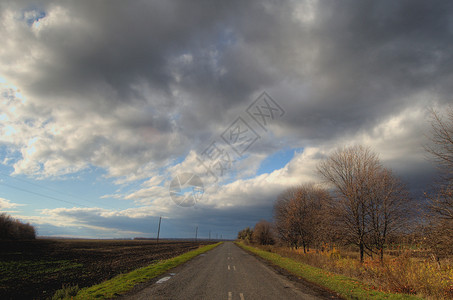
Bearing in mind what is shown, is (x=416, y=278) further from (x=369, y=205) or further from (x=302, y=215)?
(x=302, y=215)

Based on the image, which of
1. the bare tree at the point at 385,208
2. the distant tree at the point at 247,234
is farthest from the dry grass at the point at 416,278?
the distant tree at the point at 247,234

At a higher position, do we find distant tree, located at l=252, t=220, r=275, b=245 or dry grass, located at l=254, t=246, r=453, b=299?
dry grass, located at l=254, t=246, r=453, b=299

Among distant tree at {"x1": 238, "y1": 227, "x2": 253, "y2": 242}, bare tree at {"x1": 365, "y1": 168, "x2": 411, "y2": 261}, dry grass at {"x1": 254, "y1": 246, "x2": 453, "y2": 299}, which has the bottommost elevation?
distant tree at {"x1": 238, "y1": 227, "x2": 253, "y2": 242}

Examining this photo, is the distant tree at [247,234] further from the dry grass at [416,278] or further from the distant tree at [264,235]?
the dry grass at [416,278]

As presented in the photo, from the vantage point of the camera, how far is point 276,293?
416 inches

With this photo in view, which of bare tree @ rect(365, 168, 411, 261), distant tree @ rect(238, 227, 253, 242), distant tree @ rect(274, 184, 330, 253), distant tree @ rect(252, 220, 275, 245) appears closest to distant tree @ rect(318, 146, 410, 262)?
bare tree @ rect(365, 168, 411, 261)

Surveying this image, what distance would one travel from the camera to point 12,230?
2901 inches

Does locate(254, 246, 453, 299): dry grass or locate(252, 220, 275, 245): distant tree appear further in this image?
locate(252, 220, 275, 245): distant tree

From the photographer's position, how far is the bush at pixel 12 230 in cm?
6962

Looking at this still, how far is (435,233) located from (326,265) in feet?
39.1

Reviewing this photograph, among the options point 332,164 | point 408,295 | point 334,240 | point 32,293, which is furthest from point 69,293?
point 332,164

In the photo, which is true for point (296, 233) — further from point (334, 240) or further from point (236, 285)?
point (236, 285)

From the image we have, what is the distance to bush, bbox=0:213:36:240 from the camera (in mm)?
69625

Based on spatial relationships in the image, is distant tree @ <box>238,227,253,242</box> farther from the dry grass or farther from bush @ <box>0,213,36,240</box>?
the dry grass
